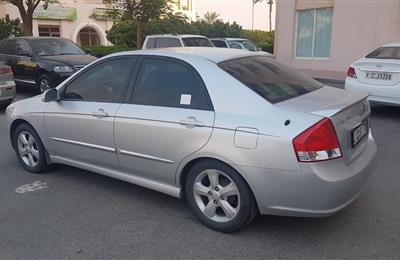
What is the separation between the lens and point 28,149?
16.3 ft

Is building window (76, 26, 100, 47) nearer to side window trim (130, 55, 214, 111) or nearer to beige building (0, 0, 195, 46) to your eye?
beige building (0, 0, 195, 46)

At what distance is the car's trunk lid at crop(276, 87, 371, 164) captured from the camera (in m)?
3.12

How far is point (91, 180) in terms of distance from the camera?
471cm

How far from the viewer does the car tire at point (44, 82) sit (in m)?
→ 10.4

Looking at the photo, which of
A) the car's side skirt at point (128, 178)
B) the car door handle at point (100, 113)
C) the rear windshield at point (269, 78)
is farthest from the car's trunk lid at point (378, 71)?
the car door handle at point (100, 113)

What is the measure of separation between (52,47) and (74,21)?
26971mm

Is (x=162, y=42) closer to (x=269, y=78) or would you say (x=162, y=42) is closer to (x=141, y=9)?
(x=141, y=9)

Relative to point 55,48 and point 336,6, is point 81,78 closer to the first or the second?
point 55,48

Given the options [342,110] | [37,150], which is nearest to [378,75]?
[342,110]

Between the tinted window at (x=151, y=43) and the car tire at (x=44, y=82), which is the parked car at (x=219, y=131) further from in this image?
the tinted window at (x=151, y=43)

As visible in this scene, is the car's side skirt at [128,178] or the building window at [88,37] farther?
the building window at [88,37]

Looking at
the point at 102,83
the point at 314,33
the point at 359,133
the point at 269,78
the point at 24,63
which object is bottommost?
the point at 359,133

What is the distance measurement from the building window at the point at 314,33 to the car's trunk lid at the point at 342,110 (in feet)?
43.0

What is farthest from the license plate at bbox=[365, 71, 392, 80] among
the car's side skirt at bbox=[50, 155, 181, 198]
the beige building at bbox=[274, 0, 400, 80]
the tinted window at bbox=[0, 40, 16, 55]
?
the tinted window at bbox=[0, 40, 16, 55]
